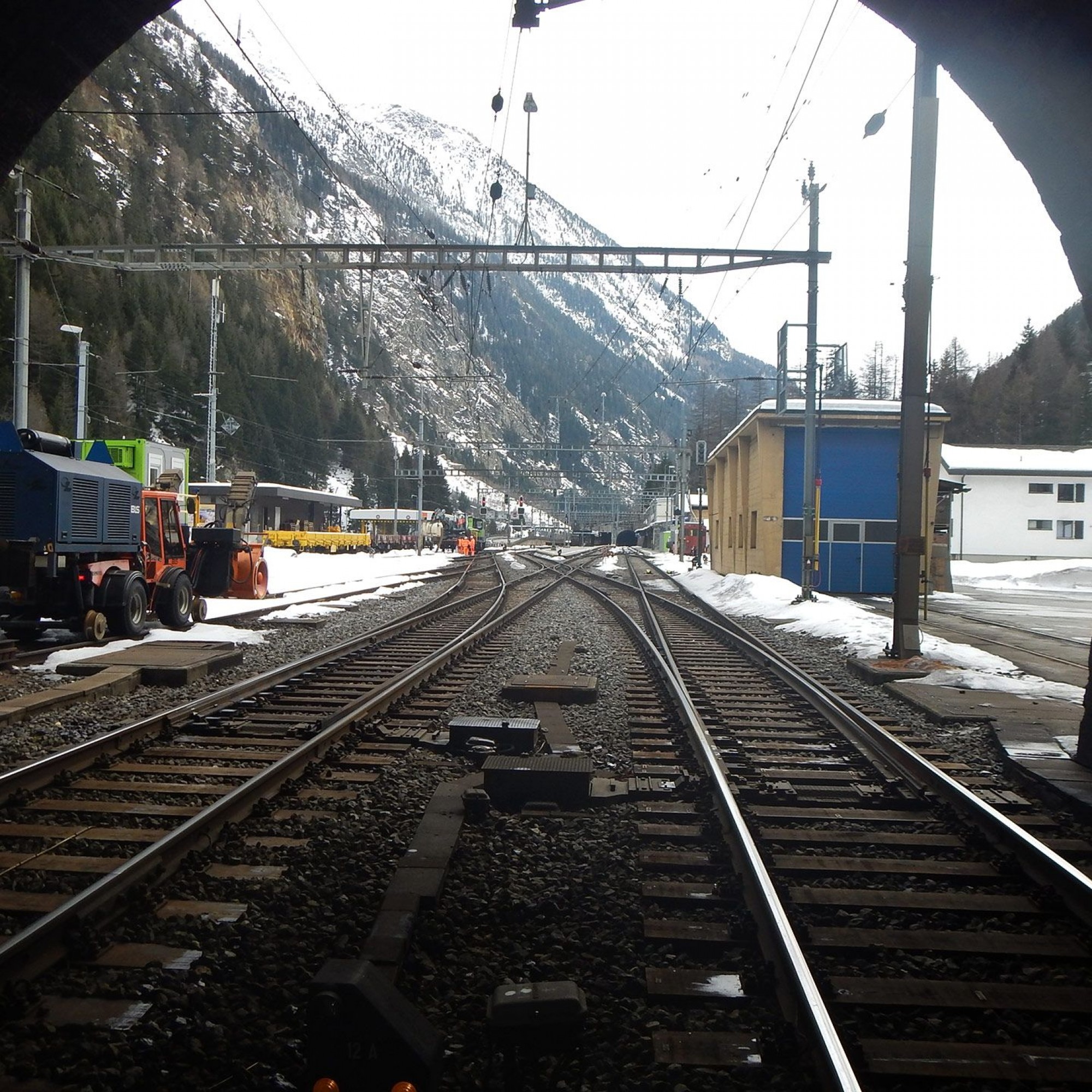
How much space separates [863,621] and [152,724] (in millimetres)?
12885

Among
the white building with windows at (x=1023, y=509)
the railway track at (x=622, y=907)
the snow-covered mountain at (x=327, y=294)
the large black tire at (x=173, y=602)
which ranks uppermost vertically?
the snow-covered mountain at (x=327, y=294)

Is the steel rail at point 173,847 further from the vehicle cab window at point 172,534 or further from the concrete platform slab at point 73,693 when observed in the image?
the vehicle cab window at point 172,534

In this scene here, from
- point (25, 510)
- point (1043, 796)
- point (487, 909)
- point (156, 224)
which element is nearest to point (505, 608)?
point (25, 510)

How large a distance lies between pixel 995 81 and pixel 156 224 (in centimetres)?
9733

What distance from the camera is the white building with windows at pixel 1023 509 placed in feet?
182

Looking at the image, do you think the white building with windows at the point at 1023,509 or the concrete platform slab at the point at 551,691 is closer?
the concrete platform slab at the point at 551,691

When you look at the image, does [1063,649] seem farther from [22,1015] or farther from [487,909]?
[22,1015]

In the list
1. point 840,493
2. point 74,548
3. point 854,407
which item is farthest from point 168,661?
point 854,407

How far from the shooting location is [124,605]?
13.5m

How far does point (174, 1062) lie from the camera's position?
3.04m

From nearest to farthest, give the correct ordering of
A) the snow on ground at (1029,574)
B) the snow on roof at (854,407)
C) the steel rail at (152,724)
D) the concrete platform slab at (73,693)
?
the steel rail at (152,724)
the concrete platform slab at (73,693)
the snow on roof at (854,407)
the snow on ground at (1029,574)

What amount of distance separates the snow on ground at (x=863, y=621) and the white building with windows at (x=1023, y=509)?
14281mm

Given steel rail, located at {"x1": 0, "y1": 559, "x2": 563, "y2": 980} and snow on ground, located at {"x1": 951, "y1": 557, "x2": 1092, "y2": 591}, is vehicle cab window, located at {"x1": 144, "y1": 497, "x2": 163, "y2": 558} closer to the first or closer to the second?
steel rail, located at {"x1": 0, "y1": 559, "x2": 563, "y2": 980}

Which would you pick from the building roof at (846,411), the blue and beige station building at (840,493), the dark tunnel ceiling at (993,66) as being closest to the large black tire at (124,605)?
the dark tunnel ceiling at (993,66)
